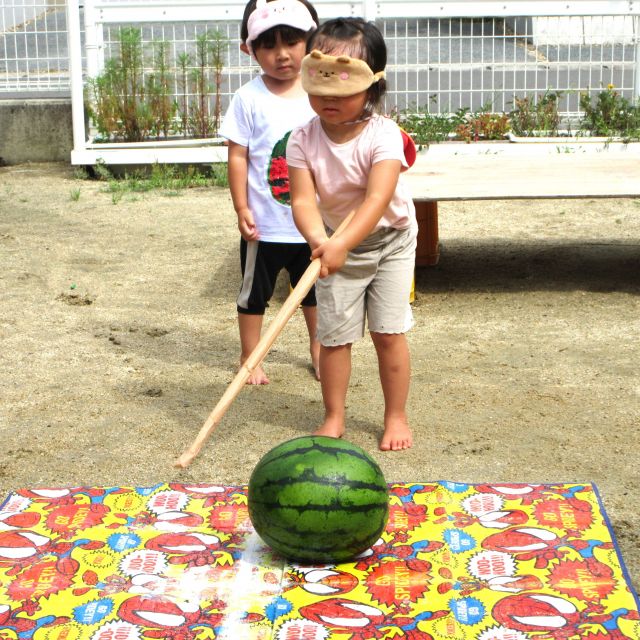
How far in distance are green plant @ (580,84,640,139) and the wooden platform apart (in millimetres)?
2681

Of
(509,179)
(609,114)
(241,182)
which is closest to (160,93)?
(609,114)

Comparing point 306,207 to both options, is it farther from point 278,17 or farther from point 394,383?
point 278,17

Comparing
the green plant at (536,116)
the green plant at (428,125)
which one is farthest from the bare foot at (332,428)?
the green plant at (536,116)

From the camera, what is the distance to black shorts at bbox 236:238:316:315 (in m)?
3.94

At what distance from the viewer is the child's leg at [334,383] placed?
11.3 ft

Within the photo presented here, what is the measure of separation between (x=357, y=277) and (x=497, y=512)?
94 cm

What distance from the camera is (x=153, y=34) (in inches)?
374

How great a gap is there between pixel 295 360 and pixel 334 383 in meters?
0.97

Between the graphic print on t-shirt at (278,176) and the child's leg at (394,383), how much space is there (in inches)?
29.6

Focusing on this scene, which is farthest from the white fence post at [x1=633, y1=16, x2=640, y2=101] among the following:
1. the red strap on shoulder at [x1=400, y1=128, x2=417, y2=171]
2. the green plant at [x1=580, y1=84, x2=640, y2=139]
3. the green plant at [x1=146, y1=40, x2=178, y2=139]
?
the red strap on shoulder at [x1=400, y1=128, x2=417, y2=171]

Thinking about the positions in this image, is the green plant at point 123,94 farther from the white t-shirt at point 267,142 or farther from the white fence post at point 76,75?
the white t-shirt at point 267,142

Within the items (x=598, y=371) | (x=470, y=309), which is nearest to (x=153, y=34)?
(x=470, y=309)

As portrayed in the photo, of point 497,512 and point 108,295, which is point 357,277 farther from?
point 108,295

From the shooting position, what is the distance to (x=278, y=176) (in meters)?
3.87
